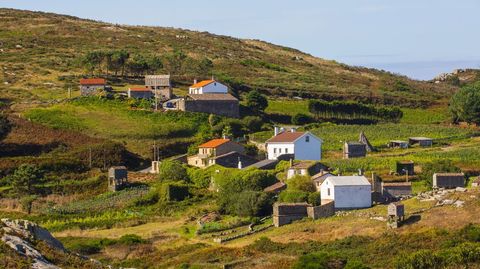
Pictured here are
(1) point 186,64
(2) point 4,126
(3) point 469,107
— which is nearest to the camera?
(2) point 4,126

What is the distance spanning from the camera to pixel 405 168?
260 feet

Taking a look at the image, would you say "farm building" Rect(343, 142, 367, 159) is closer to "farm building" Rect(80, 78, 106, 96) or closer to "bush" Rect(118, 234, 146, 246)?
"bush" Rect(118, 234, 146, 246)

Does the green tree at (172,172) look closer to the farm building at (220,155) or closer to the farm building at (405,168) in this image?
the farm building at (220,155)

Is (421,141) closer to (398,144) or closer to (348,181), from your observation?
(398,144)

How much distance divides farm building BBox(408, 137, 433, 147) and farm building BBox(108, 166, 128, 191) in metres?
28.7

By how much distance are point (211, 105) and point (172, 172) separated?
22636 millimetres

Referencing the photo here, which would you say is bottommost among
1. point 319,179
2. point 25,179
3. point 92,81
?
point 25,179

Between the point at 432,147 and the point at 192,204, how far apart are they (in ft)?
93.0

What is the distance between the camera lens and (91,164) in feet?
281

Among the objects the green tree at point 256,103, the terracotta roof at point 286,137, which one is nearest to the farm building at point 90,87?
the green tree at point 256,103

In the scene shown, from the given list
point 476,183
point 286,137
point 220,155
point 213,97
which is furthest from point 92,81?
point 476,183

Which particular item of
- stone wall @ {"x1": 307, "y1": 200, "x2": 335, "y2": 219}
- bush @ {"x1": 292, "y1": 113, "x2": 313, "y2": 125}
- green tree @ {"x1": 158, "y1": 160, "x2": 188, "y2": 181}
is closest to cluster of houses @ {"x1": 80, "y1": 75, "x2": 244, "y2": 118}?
bush @ {"x1": 292, "y1": 113, "x2": 313, "y2": 125}

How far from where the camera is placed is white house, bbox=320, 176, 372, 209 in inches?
2682

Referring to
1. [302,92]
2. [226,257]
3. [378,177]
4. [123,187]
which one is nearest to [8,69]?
[302,92]
